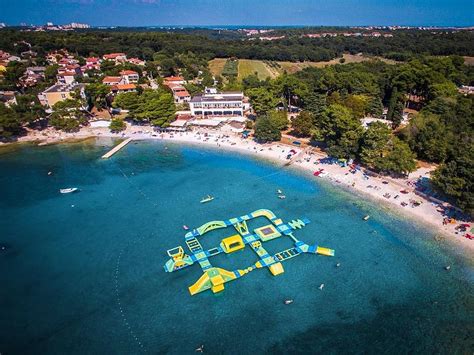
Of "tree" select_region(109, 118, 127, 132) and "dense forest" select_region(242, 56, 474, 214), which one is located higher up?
"dense forest" select_region(242, 56, 474, 214)

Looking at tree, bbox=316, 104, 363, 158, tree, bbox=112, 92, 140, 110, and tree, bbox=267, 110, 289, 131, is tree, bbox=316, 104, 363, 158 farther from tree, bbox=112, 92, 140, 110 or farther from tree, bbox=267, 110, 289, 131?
tree, bbox=112, 92, 140, 110

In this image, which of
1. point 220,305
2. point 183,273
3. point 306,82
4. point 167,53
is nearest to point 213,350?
point 220,305

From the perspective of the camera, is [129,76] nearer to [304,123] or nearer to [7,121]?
[7,121]

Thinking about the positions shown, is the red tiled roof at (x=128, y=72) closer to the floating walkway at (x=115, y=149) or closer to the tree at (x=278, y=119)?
the floating walkway at (x=115, y=149)

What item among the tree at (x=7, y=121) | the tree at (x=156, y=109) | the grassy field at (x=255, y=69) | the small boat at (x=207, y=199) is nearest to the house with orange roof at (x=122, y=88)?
the tree at (x=156, y=109)

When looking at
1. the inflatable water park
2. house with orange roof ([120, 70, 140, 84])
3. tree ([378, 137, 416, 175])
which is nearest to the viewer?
the inflatable water park

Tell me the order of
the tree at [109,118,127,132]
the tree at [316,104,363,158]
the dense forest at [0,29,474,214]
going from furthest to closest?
the tree at [109,118,127,132] < the tree at [316,104,363,158] < the dense forest at [0,29,474,214]

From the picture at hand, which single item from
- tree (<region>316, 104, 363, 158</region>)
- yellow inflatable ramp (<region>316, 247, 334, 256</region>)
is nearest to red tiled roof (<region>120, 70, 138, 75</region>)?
tree (<region>316, 104, 363, 158</region>)
